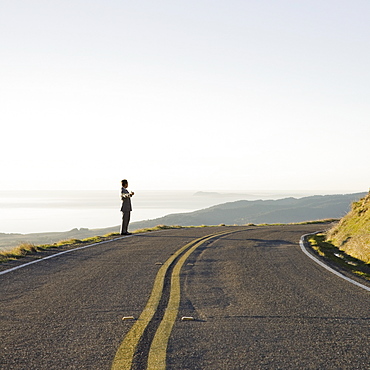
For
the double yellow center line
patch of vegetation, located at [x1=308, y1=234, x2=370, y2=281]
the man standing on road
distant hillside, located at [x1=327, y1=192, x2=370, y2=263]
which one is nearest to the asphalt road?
the double yellow center line

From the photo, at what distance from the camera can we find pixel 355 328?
555cm

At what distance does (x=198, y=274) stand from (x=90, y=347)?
477 cm

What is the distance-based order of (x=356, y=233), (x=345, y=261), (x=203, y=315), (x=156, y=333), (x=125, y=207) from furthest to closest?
(x=125, y=207)
(x=356, y=233)
(x=345, y=261)
(x=203, y=315)
(x=156, y=333)

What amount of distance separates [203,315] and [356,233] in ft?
38.0

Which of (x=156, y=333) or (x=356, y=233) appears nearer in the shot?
(x=156, y=333)

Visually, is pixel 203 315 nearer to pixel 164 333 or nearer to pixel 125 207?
pixel 164 333

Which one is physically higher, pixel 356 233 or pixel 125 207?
pixel 125 207

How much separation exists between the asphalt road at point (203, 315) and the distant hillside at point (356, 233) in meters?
3.30

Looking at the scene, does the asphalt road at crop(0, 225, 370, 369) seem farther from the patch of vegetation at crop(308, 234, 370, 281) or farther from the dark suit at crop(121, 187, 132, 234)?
the dark suit at crop(121, 187, 132, 234)

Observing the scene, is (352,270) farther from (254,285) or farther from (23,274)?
(23,274)

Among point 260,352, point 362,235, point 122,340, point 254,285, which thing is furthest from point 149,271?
point 362,235

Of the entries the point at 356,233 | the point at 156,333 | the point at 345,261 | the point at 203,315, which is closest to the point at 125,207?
the point at 356,233

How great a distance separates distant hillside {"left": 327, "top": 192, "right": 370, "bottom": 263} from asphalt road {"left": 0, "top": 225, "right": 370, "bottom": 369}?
10.8ft

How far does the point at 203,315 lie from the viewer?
615 centimetres
